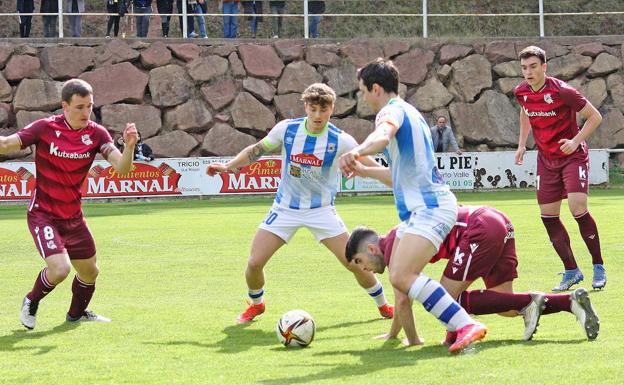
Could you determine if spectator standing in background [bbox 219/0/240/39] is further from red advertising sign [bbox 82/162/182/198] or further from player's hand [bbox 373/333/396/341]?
player's hand [bbox 373/333/396/341]

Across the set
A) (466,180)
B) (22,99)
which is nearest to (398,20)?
(466,180)

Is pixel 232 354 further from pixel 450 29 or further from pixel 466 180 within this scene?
pixel 450 29

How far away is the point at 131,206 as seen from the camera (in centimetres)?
2383

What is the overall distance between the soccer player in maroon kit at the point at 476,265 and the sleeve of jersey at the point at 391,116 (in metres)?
0.88

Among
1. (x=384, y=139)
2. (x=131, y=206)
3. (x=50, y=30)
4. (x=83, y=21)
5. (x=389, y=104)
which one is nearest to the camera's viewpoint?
(x=384, y=139)

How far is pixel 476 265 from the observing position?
727cm

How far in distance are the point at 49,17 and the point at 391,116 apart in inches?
911

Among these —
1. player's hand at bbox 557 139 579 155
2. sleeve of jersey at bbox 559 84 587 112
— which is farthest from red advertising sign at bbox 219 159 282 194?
player's hand at bbox 557 139 579 155

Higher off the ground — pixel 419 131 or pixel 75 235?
pixel 419 131

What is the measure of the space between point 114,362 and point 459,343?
2121mm

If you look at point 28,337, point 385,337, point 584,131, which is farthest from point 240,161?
point 584,131

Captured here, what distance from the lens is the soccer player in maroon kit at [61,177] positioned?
28.1 feet

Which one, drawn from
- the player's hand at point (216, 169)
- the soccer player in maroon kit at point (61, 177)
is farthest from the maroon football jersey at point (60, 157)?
the player's hand at point (216, 169)

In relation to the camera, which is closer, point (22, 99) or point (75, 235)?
point (75, 235)
